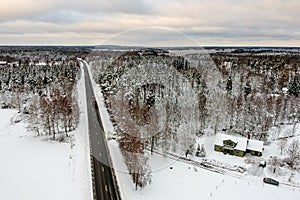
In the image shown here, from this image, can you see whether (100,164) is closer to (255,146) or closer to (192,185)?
(192,185)

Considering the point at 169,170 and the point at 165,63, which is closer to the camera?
the point at 169,170

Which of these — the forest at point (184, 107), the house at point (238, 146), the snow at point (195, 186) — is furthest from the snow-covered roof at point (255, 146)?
the snow at point (195, 186)

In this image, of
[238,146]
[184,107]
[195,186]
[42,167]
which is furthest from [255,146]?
[42,167]

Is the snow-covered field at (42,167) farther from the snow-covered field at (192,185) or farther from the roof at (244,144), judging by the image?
the roof at (244,144)

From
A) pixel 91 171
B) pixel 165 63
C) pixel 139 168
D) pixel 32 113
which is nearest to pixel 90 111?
pixel 32 113

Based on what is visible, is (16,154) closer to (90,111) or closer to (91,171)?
(91,171)
